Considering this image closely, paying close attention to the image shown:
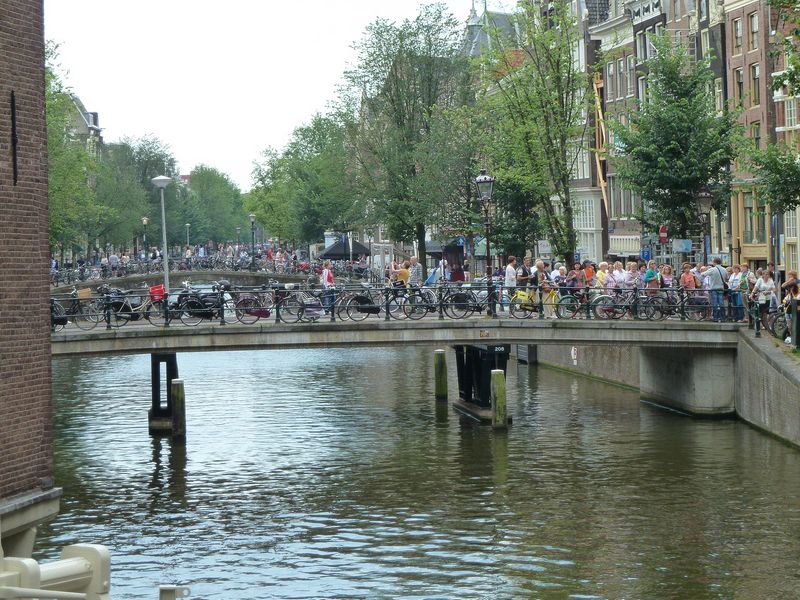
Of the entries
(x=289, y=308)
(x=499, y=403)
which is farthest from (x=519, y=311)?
(x=289, y=308)

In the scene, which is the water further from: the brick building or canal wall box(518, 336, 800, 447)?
the brick building

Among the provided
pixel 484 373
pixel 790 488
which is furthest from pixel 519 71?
pixel 790 488

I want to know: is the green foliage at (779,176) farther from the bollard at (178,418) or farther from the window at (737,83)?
the window at (737,83)

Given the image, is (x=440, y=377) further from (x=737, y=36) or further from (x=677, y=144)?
(x=737, y=36)

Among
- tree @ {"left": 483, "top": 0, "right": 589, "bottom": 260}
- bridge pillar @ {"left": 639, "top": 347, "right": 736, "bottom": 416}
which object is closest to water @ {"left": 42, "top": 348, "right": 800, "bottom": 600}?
bridge pillar @ {"left": 639, "top": 347, "right": 736, "bottom": 416}

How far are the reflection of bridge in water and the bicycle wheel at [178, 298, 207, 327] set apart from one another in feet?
1.70

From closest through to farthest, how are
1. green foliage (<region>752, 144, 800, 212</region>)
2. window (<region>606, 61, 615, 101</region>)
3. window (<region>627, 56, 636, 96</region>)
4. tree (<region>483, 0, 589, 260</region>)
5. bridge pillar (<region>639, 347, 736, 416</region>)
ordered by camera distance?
1. green foliage (<region>752, 144, 800, 212</region>)
2. bridge pillar (<region>639, 347, 736, 416</region>)
3. tree (<region>483, 0, 589, 260</region>)
4. window (<region>627, 56, 636, 96</region>)
5. window (<region>606, 61, 615, 101</region>)

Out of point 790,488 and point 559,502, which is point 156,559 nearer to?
point 559,502

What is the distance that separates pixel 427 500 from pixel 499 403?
9733 mm

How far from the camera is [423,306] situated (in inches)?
1569

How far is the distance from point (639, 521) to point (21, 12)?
15.6 m

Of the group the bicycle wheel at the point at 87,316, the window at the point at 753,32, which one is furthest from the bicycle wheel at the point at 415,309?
the window at the point at 753,32

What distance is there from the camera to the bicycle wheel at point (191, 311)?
126 ft

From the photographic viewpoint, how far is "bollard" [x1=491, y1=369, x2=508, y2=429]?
131 ft
